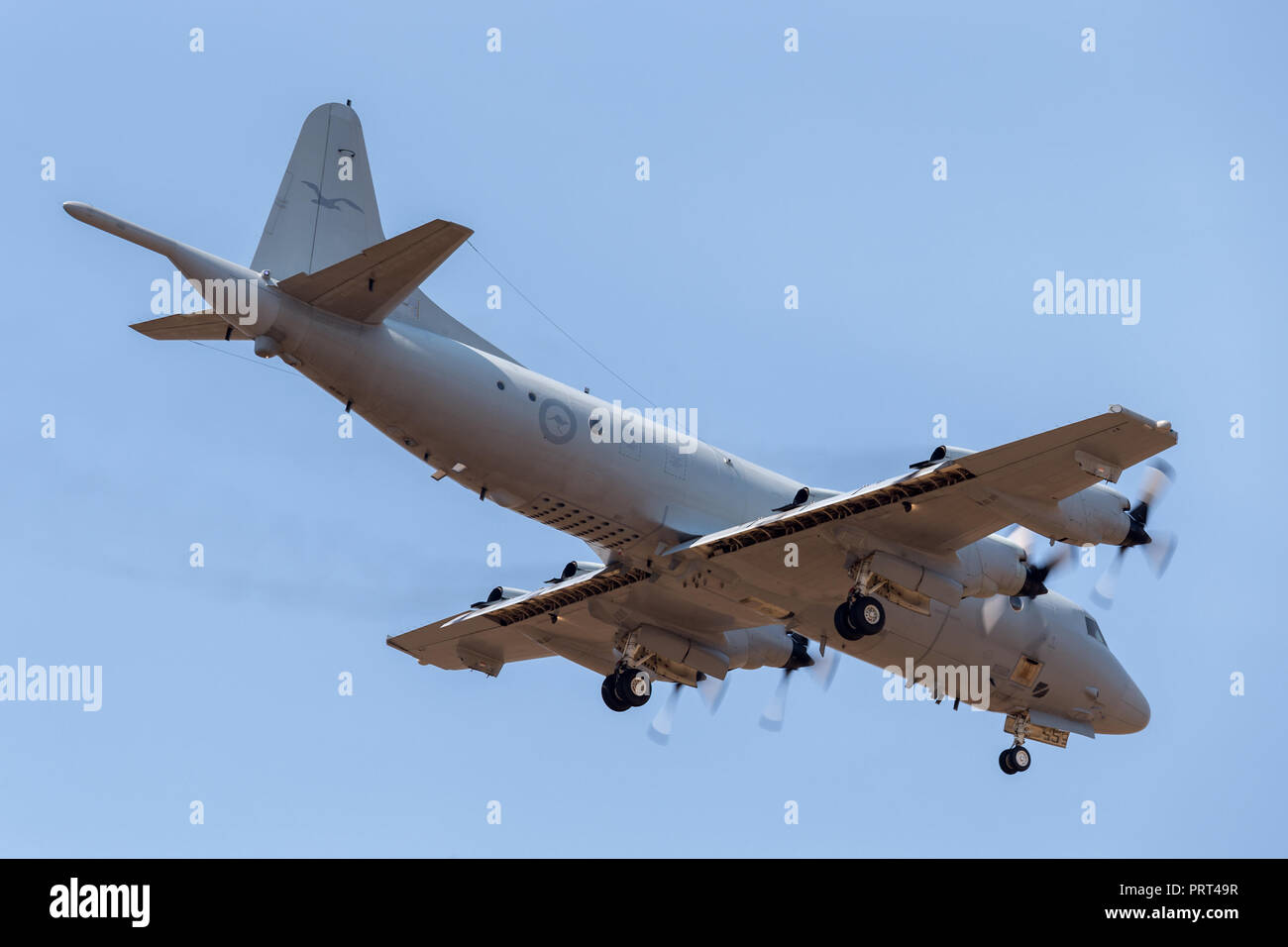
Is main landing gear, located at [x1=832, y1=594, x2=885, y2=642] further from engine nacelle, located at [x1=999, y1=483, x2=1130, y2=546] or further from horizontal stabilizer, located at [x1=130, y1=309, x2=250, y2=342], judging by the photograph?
horizontal stabilizer, located at [x1=130, y1=309, x2=250, y2=342]

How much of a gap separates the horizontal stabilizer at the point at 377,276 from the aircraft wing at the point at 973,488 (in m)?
7.38

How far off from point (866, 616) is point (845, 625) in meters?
0.41

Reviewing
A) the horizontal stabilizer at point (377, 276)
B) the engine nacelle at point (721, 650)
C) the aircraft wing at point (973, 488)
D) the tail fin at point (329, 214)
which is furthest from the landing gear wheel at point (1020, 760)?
the horizontal stabilizer at point (377, 276)

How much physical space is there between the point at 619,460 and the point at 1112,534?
8.99 metres

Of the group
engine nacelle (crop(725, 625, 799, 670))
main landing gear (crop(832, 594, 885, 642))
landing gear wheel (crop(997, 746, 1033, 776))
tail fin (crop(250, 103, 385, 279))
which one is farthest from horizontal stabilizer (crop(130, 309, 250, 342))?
landing gear wheel (crop(997, 746, 1033, 776))

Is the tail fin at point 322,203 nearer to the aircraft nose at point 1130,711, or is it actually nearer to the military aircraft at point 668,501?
the military aircraft at point 668,501

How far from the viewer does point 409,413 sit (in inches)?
1025

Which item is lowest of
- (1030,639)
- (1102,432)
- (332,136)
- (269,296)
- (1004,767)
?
(1004,767)

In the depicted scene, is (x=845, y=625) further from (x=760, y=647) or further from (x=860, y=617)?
(x=760, y=647)

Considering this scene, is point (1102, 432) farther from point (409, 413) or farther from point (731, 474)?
point (409, 413)

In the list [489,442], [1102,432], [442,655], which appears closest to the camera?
[1102,432]

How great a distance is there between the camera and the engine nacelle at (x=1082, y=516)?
26.6 metres

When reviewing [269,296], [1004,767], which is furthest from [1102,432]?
[269,296]

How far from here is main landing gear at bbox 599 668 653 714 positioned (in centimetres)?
3253
